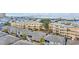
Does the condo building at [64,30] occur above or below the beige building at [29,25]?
below

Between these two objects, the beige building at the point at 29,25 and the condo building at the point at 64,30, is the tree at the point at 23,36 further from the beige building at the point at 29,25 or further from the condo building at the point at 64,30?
the condo building at the point at 64,30

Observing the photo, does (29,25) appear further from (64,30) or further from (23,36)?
(64,30)

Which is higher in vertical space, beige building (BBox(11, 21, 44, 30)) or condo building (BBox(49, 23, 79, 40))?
beige building (BBox(11, 21, 44, 30))

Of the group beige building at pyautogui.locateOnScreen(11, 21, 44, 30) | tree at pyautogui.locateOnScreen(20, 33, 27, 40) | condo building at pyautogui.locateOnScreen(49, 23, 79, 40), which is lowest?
tree at pyautogui.locateOnScreen(20, 33, 27, 40)

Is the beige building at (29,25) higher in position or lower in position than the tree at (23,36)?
higher

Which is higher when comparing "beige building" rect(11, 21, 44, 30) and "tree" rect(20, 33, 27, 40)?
"beige building" rect(11, 21, 44, 30)

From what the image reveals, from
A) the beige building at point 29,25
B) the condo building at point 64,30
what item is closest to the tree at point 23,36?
the beige building at point 29,25

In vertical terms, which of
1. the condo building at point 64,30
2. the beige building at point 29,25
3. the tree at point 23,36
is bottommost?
the tree at point 23,36

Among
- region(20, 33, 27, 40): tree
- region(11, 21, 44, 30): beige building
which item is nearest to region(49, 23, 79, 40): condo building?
region(11, 21, 44, 30): beige building

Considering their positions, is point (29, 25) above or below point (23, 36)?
above

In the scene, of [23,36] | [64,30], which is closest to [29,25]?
[23,36]

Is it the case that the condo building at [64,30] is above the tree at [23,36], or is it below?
above

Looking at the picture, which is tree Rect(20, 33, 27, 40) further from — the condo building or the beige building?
Result: the condo building
